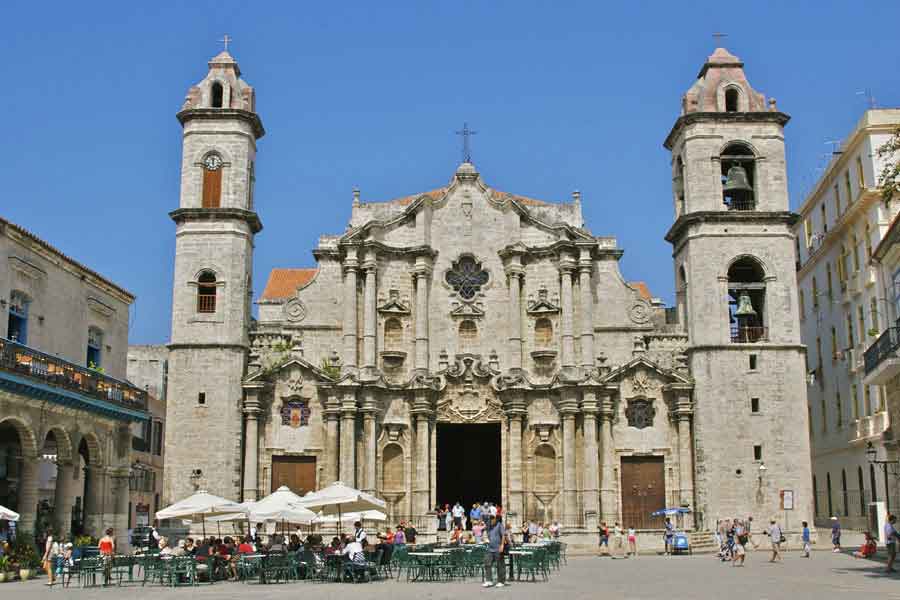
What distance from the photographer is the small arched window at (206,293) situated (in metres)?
41.3

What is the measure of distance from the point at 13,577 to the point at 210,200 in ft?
60.0

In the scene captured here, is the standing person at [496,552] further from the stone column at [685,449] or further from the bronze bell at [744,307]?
the bronze bell at [744,307]

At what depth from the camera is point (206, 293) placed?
137 feet

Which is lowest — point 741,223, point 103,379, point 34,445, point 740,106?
point 34,445

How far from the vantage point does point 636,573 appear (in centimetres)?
2755

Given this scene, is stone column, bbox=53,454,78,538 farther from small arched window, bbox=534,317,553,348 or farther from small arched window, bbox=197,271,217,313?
small arched window, bbox=534,317,553,348

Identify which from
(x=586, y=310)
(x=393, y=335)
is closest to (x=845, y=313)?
(x=586, y=310)

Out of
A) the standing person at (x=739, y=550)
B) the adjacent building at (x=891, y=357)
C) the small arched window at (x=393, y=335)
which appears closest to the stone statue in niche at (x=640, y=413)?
the adjacent building at (x=891, y=357)

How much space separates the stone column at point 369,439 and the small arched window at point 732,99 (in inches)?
703

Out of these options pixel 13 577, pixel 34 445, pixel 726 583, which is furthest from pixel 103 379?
pixel 726 583

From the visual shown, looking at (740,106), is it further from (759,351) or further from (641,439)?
(641,439)

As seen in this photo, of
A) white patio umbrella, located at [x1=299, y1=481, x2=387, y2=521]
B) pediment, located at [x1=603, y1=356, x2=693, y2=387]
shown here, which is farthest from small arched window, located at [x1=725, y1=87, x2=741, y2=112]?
white patio umbrella, located at [x1=299, y1=481, x2=387, y2=521]

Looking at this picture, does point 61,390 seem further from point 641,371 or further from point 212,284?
point 641,371

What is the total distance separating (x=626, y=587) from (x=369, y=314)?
68.8ft
